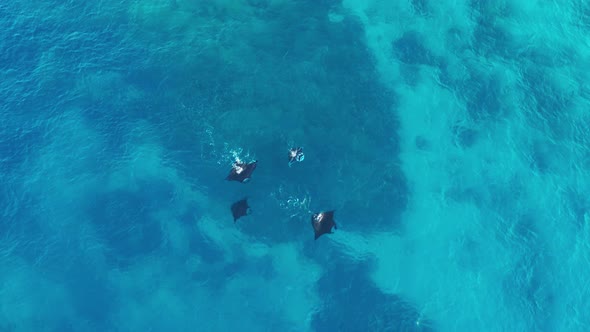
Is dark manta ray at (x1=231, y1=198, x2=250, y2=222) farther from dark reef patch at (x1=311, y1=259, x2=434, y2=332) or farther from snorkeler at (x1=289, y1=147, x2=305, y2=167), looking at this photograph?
dark reef patch at (x1=311, y1=259, x2=434, y2=332)

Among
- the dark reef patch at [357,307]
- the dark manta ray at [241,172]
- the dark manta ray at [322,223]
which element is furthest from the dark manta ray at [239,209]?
the dark reef patch at [357,307]

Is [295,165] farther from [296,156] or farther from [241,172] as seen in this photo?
[241,172]

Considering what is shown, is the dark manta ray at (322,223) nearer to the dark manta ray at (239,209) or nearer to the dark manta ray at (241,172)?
the dark manta ray at (239,209)

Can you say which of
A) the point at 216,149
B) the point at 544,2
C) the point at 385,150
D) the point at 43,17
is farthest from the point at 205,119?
the point at 544,2

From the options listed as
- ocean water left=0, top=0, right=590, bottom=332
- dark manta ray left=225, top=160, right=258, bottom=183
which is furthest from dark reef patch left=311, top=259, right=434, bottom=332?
dark manta ray left=225, top=160, right=258, bottom=183

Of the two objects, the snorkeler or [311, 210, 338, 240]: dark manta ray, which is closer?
[311, 210, 338, 240]: dark manta ray

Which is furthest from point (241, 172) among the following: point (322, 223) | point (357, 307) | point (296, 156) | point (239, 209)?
point (357, 307)
